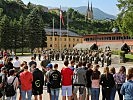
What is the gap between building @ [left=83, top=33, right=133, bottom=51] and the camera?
81.8m

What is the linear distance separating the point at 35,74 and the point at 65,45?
372ft

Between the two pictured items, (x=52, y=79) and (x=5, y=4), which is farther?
(x=5, y=4)

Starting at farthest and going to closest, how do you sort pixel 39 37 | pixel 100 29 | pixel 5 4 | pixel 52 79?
pixel 100 29 < pixel 5 4 < pixel 39 37 < pixel 52 79

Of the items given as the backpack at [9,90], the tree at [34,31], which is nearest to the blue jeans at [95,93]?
the backpack at [9,90]

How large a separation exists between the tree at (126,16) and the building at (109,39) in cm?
2184

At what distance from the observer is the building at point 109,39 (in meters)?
81.8

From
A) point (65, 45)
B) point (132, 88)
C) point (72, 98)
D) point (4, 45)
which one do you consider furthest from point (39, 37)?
point (132, 88)

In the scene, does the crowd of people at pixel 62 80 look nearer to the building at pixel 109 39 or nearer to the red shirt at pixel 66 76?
the red shirt at pixel 66 76

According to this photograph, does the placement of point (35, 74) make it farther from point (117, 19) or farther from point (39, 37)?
point (39, 37)

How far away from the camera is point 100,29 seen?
178125 millimetres

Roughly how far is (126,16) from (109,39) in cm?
3310

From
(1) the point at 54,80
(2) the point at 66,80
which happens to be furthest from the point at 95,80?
(1) the point at 54,80

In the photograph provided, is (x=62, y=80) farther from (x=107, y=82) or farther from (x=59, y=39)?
(x=59, y=39)

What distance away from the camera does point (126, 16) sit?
55.4 meters
